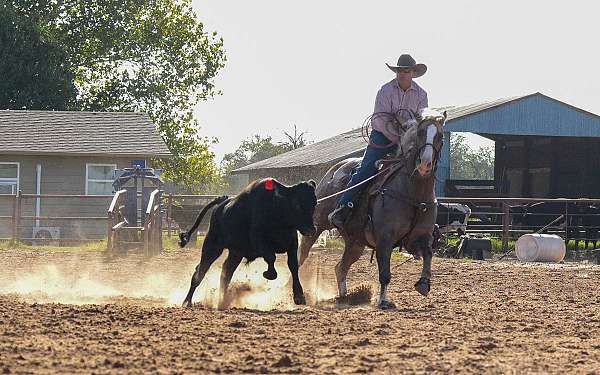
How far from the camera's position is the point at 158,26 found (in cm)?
4528

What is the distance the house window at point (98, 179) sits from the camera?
105ft

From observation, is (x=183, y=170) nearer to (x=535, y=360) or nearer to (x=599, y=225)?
(x=599, y=225)

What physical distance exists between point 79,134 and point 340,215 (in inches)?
900

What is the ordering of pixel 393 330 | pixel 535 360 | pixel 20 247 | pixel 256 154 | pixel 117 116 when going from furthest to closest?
pixel 256 154
pixel 117 116
pixel 20 247
pixel 393 330
pixel 535 360

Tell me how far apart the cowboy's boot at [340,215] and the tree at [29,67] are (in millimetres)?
32085

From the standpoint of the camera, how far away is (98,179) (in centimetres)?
3209

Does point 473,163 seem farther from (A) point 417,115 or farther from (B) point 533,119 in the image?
(A) point 417,115

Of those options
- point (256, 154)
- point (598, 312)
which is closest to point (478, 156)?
point (256, 154)

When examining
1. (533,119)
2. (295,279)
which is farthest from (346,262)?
(533,119)

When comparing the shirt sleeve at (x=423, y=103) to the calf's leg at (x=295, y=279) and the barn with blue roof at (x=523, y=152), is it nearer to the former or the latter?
the calf's leg at (x=295, y=279)

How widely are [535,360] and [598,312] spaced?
378 cm

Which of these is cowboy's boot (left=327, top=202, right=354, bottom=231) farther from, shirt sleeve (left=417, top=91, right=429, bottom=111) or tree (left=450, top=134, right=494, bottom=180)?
tree (left=450, top=134, right=494, bottom=180)

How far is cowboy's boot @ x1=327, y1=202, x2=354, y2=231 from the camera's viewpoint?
1197 cm

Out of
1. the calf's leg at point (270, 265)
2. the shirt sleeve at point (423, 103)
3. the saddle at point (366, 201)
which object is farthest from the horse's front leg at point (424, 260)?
the calf's leg at point (270, 265)
